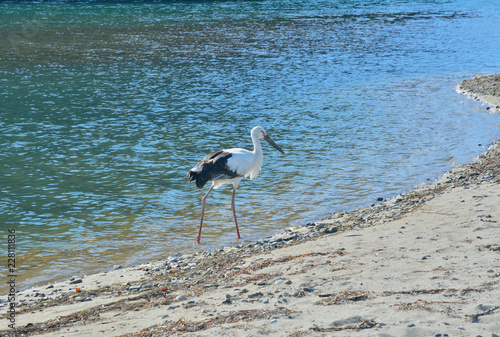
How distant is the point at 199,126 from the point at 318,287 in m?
12.7

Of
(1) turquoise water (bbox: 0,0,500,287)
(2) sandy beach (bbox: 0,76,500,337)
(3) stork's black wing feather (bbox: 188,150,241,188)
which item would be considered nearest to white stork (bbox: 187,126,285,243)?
(3) stork's black wing feather (bbox: 188,150,241,188)

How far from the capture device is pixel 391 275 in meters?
6.88

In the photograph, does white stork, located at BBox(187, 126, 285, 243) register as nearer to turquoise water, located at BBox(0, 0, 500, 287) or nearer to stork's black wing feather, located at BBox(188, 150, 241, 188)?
stork's black wing feather, located at BBox(188, 150, 241, 188)

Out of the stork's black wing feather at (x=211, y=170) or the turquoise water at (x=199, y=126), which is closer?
the stork's black wing feather at (x=211, y=170)

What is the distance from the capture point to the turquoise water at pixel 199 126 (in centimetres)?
1173

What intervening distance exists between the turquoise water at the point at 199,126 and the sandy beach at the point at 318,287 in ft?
5.06

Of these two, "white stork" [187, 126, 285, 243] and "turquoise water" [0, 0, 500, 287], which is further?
"turquoise water" [0, 0, 500, 287]

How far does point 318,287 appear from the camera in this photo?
22.5 feet

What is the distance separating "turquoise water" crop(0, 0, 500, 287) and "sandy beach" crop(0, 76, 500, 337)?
154cm

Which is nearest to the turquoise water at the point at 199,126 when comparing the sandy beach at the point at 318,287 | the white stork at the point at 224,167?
the white stork at the point at 224,167

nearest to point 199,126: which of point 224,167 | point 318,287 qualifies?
point 224,167

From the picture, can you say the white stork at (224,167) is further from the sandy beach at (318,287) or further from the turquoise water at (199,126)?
the sandy beach at (318,287)

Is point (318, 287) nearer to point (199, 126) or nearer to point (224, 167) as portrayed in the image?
point (224, 167)

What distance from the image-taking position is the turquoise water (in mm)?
11727
